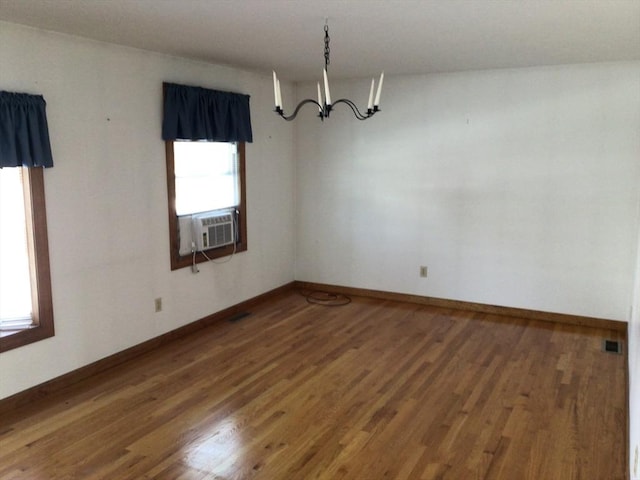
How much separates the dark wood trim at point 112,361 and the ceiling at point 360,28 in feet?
7.60

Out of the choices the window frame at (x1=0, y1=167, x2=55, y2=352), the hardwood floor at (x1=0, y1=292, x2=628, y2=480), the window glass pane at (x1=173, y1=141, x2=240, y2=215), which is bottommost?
the hardwood floor at (x1=0, y1=292, x2=628, y2=480)

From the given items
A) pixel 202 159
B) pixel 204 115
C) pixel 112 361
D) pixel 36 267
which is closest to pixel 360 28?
A: pixel 204 115

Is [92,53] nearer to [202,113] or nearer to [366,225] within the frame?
[202,113]

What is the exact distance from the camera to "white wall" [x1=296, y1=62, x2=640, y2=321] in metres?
4.80

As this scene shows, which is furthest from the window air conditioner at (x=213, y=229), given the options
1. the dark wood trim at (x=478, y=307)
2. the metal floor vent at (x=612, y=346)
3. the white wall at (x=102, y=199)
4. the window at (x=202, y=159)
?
the metal floor vent at (x=612, y=346)

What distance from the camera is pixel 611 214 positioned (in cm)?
482

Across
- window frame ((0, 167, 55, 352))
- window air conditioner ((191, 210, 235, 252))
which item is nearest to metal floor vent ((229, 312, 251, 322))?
window air conditioner ((191, 210, 235, 252))

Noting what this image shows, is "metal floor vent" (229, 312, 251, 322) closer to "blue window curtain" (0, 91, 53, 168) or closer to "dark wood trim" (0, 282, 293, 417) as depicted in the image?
"dark wood trim" (0, 282, 293, 417)

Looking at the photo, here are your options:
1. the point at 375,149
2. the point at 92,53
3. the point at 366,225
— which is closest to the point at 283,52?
the point at 92,53

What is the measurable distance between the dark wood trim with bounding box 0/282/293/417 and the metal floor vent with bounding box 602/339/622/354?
3.32 m

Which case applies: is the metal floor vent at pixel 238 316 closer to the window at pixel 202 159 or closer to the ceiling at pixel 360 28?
the window at pixel 202 159

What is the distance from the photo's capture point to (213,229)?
4914 mm

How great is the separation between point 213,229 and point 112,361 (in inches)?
57.5

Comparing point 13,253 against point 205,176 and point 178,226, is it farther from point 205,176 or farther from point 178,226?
point 205,176
